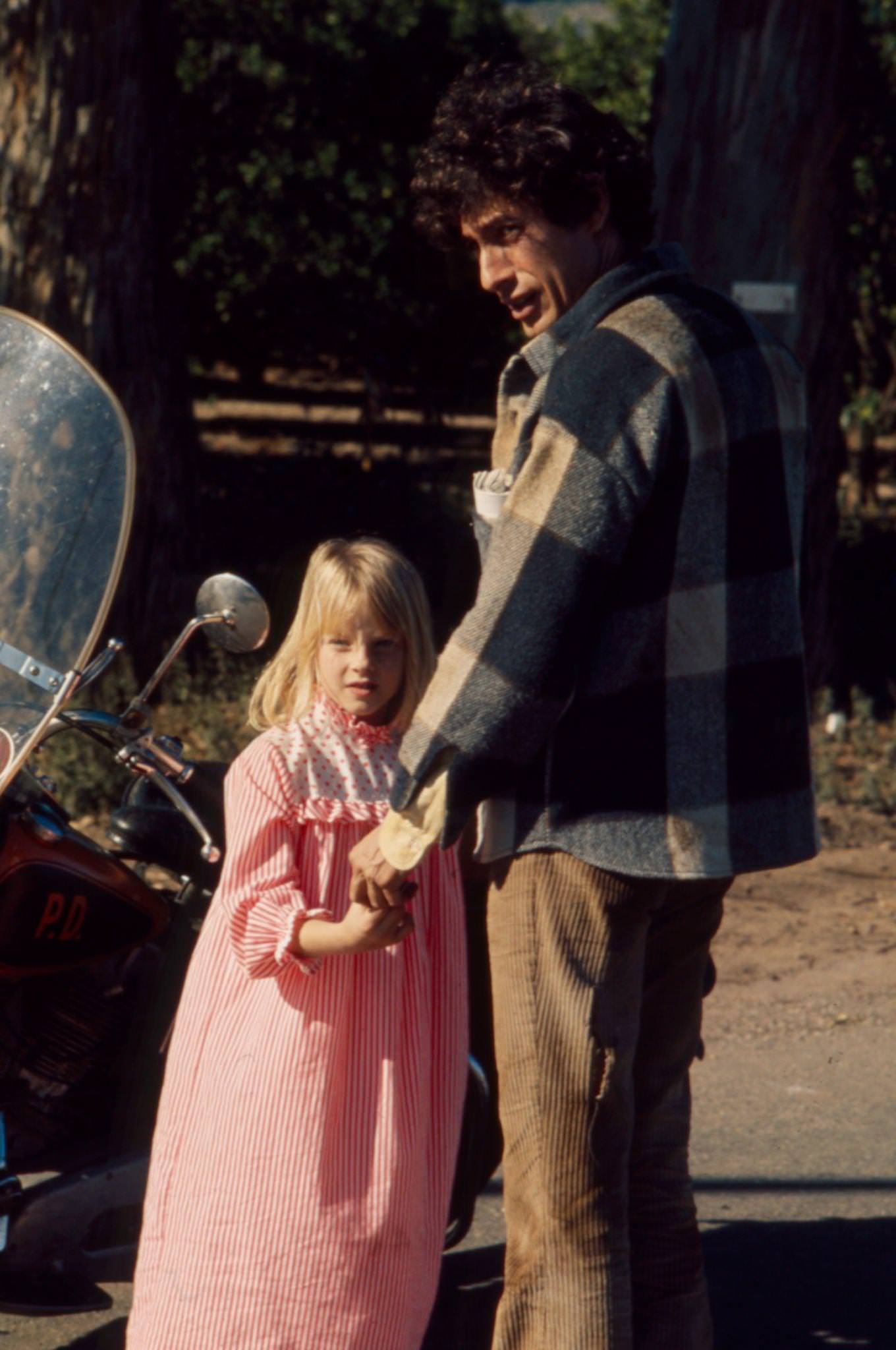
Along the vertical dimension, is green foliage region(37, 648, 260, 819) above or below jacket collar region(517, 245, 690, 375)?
below

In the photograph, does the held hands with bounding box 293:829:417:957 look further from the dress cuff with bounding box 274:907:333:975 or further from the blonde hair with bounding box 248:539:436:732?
the blonde hair with bounding box 248:539:436:732

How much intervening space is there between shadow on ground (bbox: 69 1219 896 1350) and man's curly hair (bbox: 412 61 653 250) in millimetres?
2020

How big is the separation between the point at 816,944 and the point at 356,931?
3.34m

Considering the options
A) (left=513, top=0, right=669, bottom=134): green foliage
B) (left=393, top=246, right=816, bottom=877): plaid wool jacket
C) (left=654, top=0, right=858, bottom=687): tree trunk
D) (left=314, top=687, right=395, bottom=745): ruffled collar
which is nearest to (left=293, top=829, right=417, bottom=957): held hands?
(left=393, top=246, right=816, bottom=877): plaid wool jacket

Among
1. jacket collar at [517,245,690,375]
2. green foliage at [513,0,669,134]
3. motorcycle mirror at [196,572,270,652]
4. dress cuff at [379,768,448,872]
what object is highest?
green foliage at [513,0,669,134]

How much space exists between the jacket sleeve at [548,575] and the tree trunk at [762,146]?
6.06 m

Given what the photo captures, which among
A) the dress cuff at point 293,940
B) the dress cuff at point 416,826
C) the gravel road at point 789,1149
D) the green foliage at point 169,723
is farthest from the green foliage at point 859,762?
the dress cuff at point 416,826

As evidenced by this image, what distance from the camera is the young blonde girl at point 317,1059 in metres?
2.70

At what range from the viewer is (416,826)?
7.77 feet

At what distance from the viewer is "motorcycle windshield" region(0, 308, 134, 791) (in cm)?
271

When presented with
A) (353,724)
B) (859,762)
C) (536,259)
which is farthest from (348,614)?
(859,762)

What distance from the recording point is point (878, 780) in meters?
7.30

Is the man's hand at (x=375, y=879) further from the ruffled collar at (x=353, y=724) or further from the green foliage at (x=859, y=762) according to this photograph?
the green foliage at (x=859, y=762)

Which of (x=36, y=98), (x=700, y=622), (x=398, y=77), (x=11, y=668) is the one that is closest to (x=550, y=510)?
(x=700, y=622)
